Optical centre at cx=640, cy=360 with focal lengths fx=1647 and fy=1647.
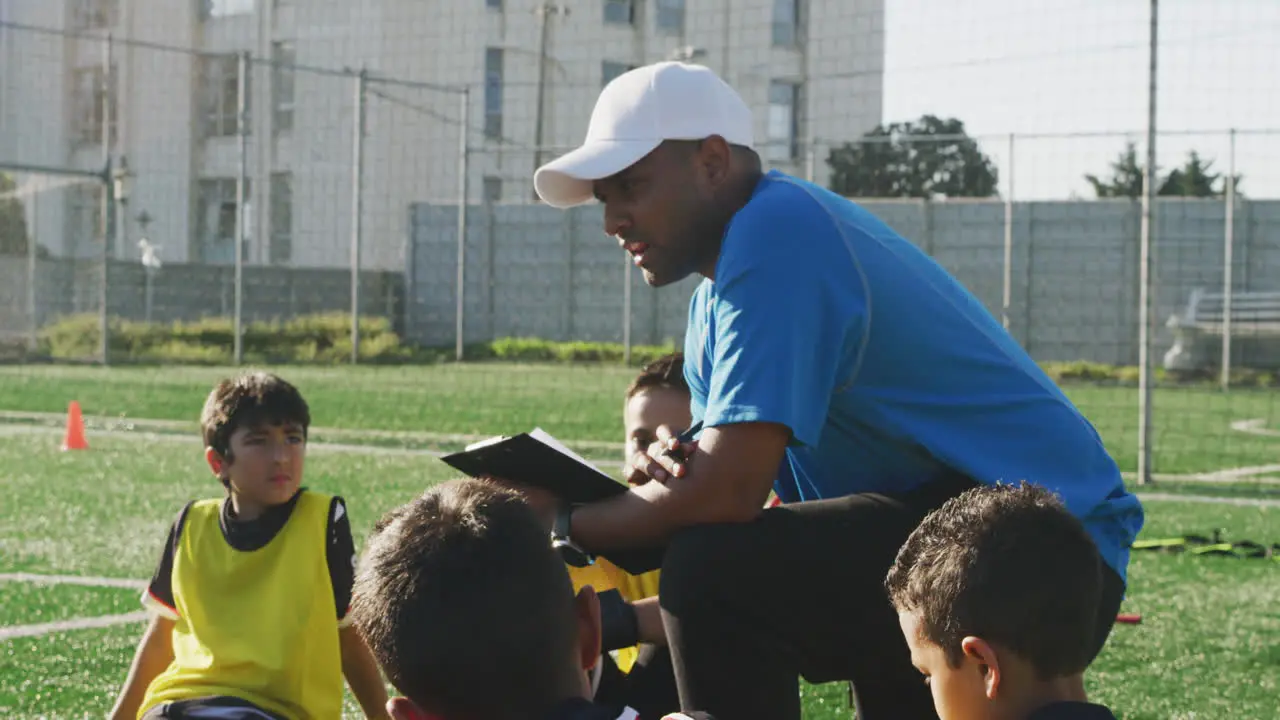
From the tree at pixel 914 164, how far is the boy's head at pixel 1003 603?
60.3 ft

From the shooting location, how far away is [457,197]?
2341 centimetres

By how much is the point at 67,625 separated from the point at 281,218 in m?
18.5

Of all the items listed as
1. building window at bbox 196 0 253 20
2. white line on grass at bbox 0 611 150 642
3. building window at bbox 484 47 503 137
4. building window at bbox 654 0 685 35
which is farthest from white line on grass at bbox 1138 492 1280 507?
building window at bbox 196 0 253 20

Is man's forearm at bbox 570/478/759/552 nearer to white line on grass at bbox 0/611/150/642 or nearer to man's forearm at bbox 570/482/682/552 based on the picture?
man's forearm at bbox 570/482/682/552

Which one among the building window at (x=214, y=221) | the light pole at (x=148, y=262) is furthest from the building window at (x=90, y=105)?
the building window at (x=214, y=221)

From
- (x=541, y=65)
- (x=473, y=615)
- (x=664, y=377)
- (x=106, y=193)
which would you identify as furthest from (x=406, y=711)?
(x=541, y=65)

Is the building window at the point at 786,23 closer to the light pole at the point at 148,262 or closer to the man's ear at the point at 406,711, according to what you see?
the light pole at the point at 148,262

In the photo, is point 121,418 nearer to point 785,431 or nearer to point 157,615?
point 157,615

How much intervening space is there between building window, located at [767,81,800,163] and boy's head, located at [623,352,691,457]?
51.8ft

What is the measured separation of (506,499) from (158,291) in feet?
75.7

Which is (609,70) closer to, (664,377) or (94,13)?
(94,13)

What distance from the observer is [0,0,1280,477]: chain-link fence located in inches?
779

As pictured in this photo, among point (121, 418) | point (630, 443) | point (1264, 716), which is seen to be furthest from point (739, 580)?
point (121, 418)

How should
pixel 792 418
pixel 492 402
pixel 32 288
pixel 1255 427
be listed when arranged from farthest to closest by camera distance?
pixel 32 288, pixel 492 402, pixel 1255 427, pixel 792 418
